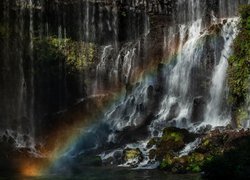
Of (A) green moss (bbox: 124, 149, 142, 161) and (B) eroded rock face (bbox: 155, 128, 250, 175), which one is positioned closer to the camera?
(B) eroded rock face (bbox: 155, 128, 250, 175)

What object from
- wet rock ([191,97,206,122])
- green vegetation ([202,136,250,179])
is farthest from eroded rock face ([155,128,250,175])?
wet rock ([191,97,206,122])

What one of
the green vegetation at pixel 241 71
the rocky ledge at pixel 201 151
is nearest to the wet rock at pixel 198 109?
the green vegetation at pixel 241 71

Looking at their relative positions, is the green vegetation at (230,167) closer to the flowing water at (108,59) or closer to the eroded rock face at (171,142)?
the eroded rock face at (171,142)

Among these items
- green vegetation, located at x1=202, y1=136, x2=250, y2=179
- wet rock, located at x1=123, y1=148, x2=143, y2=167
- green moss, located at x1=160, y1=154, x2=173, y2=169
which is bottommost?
wet rock, located at x1=123, y1=148, x2=143, y2=167

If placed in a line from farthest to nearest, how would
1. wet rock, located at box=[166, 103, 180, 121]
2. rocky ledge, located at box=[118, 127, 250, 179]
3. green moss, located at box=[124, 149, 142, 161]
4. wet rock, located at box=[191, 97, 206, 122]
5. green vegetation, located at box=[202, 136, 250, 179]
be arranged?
wet rock, located at box=[166, 103, 180, 121]
wet rock, located at box=[191, 97, 206, 122]
green moss, located at box=[124, 149, 142, 161]
rocky ledge, located at box=[118, 127, 250, 179]
green vegetation, located at box=[202, 136, 250, 179]

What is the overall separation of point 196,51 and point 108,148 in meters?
10.2

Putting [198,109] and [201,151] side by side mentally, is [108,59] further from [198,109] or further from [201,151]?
[201,151]

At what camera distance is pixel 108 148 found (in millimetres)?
34594

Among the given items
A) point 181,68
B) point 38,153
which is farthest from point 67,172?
point 181,68

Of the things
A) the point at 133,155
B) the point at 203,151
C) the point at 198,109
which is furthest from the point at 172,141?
the point at 198,109

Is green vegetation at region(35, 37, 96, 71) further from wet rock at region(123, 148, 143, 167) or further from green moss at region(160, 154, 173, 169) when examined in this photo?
green moss at region(160, 154, 173, 169)

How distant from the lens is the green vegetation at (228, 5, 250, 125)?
32812mm

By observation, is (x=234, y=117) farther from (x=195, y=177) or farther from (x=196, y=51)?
(x=195, y=177)

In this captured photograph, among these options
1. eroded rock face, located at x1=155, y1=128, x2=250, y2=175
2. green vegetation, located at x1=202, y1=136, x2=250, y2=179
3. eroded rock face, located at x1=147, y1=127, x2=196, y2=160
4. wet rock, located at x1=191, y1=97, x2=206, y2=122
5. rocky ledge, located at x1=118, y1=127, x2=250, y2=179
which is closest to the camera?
green vegetation, located at x1=202, y1=136, x2=250, y2=179
